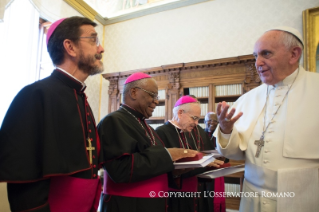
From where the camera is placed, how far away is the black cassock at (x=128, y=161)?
1.46 meters

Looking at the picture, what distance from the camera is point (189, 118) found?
2.71 meters

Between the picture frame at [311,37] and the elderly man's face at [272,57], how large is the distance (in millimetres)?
3854

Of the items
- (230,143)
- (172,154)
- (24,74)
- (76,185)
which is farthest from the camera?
(24,74)

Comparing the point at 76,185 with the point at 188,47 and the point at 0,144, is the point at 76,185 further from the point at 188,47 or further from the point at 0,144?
the point at 188,47

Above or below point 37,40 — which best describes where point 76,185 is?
below

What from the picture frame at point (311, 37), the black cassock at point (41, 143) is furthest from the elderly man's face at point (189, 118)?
the picture frame at point (311, 37)

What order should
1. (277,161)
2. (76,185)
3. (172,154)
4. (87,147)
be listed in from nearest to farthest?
1. (76,185)
2. (87,147)
3. (277,161)
4. (172,154)

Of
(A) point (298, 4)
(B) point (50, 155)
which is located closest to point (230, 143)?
(B) point (50, 155)

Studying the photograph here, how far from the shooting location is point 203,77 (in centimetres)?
530

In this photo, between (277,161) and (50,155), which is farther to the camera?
(277,161)

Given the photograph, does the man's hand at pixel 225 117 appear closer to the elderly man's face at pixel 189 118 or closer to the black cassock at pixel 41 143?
the black cassock at pixel 41 143

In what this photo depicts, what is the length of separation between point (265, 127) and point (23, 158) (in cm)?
141

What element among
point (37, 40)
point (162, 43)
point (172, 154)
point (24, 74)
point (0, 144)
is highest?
point (162, 43)

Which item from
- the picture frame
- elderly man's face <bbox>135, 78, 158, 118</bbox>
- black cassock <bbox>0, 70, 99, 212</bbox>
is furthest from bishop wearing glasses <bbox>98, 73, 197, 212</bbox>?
the picture frame
